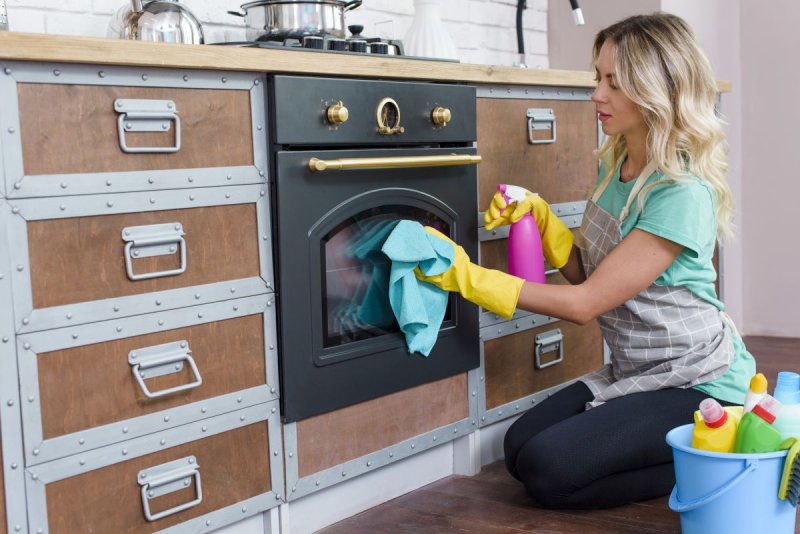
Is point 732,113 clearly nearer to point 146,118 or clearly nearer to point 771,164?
point 771,164

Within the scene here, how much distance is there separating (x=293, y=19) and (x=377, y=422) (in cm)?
83

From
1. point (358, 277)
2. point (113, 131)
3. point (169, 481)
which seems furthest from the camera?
point (358, 277)

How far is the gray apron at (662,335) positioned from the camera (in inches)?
80.6

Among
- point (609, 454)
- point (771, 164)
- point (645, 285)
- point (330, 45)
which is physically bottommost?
point (609, 454)

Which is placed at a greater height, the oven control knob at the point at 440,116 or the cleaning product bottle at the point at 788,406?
the oven control knob at the point at 440,116

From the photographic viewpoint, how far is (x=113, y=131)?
1469 mm

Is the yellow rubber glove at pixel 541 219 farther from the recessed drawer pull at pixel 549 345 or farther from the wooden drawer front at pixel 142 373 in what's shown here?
the wooden drawer front at pixel 142 373

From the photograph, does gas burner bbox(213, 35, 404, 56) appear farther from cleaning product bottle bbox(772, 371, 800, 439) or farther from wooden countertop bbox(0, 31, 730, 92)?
cleaning product bottle bbox(772, 371, 800, 439)

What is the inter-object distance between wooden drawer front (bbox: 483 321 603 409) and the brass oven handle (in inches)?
18.0

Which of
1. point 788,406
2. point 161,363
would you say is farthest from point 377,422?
point 788,406

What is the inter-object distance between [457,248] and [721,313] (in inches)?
25.3

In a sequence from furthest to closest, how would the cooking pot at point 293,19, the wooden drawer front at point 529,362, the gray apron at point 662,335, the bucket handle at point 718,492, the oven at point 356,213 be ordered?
the wooden drawer front at point 529,362 → the gray apron at point 662,335 → the cooking pot at point 293,19 → the oven at point 356,213 → the bucket handle at point 718,492

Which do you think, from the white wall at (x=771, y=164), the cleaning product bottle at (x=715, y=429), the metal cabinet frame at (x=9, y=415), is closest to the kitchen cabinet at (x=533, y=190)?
the cleaning product bottle at (x=715, y=429)

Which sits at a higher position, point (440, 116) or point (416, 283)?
point (440, 116)
